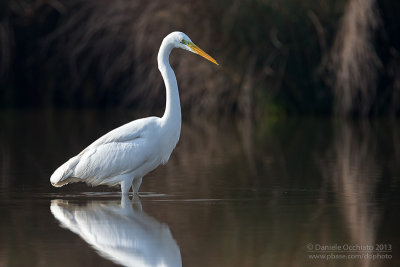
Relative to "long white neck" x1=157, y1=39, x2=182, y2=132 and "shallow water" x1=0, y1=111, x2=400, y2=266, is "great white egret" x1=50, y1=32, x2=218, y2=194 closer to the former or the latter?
"long white neck" x1=157, y1=39, x2=182, y2=132

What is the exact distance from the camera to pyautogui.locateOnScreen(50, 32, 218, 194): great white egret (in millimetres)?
8250

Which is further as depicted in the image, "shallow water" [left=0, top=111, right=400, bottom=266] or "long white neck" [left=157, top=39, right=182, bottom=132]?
"long white neck" [left=157, top=39, right=182, bottom=132]

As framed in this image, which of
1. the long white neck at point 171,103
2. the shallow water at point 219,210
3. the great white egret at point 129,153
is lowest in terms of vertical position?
the shallow water at point 219,210

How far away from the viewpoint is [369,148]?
1345cm

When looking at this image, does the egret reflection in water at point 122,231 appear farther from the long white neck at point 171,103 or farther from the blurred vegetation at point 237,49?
the blurred vegetation at point 237,49

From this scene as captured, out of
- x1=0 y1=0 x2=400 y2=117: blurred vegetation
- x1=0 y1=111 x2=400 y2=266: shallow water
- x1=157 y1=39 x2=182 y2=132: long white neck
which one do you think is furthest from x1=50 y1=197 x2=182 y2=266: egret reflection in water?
x1=0 y1=0 x2=400 y2=117: blurred vegetation

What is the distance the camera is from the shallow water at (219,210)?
5.66 m

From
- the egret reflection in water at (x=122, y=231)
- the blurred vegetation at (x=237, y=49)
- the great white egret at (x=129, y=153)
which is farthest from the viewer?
the blurred vegetation at (x=237, y=49)

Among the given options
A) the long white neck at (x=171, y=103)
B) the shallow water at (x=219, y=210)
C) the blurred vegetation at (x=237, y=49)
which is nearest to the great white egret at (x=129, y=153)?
the long white neck at (x=171, y=103)

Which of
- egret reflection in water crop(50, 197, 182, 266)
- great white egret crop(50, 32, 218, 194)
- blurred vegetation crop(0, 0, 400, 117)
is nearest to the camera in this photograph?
egret reflection in water crop(50, 197, 182, 266)

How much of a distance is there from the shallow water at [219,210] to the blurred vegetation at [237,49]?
16.1 feet

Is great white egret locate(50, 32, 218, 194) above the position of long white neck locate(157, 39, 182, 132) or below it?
below

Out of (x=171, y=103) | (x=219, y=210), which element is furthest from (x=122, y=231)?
(x=171, y=103)

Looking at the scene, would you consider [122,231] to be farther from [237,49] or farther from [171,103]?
[237,49]
